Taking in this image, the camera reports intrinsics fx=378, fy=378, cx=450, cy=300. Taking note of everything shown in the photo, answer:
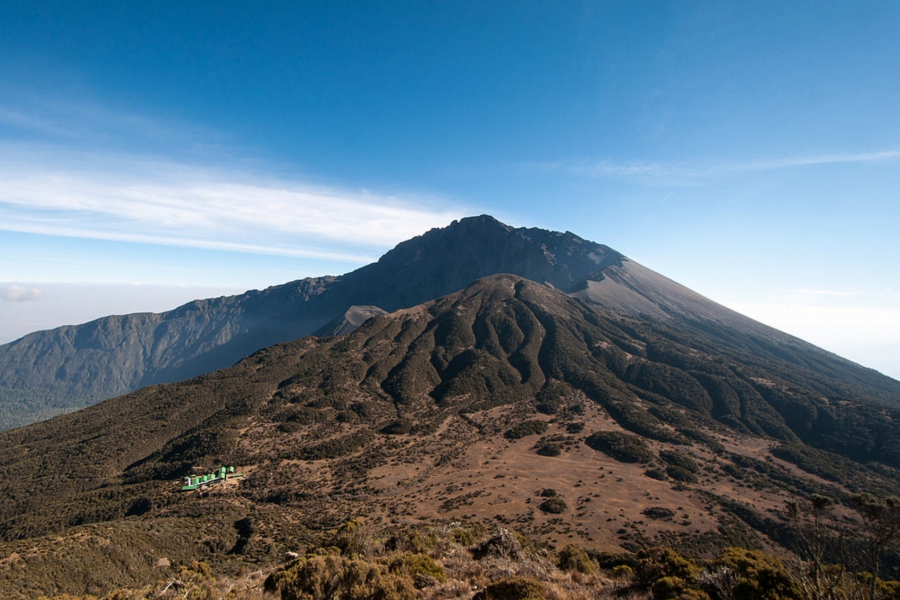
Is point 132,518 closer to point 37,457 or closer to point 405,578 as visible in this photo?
point 37,457

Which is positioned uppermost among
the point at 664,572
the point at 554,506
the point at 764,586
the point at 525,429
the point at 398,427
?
the point at 764,586

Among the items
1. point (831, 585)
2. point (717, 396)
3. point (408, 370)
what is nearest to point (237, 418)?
point (408, 370)

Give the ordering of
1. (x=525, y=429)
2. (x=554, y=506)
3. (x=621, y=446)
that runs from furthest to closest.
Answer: (x=525, y=429), (x=621, y=446), (x=554, y=506)

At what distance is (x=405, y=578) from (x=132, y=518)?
60.4 meters

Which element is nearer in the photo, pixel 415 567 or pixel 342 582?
pixel 342 582

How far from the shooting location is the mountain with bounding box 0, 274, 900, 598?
53.8 m

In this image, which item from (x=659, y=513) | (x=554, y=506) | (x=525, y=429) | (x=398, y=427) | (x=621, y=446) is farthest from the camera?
(x=398, y=427)

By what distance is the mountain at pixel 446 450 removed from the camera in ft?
176

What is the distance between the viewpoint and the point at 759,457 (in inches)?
3472

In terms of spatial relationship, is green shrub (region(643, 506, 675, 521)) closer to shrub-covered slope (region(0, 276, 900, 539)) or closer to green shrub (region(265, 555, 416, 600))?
shrub-covered slope (region(0, 276, 900, 539))

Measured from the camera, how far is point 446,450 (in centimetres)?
8844

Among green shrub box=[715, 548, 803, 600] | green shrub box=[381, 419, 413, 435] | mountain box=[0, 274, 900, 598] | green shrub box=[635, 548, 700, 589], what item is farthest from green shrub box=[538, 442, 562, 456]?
green shrub box=[715, 548, 803, 600]

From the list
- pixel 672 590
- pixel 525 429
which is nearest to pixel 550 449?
pixel 525 429

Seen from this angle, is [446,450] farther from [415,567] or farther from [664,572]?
[664,572]
